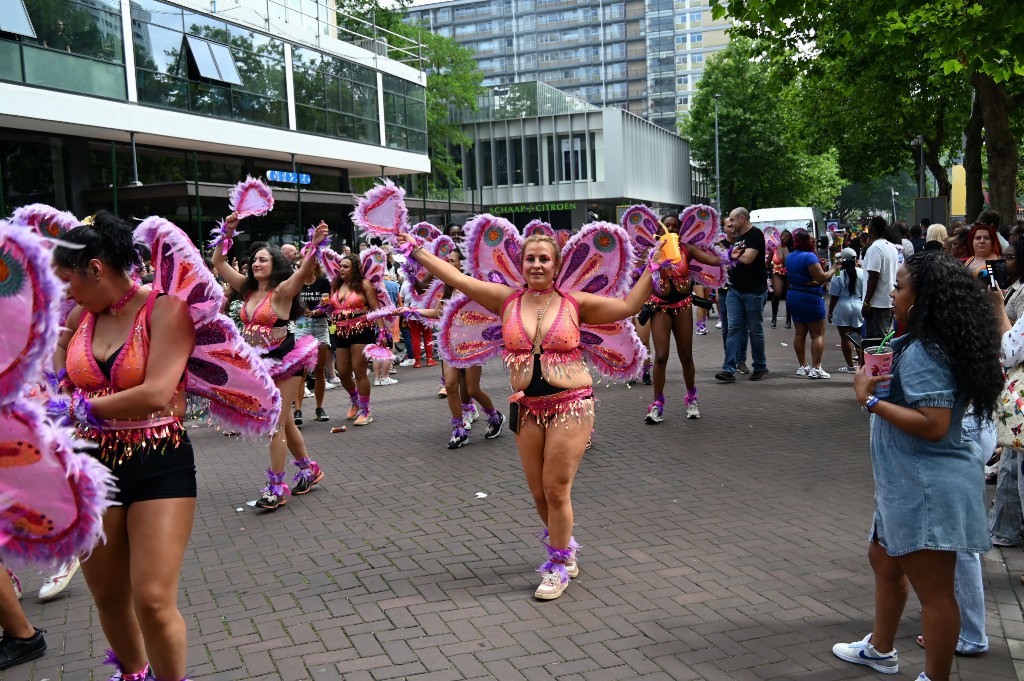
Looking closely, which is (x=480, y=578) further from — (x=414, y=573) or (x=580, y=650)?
(x=580, y=650)

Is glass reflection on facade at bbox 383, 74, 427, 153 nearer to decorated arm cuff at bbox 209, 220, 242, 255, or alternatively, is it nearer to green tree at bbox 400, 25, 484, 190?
green tree at bbox 400, 25, 484, 190

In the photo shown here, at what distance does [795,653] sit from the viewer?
4.23 m

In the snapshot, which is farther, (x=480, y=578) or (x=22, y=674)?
(x=480, y=578)

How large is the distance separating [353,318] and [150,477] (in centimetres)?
700

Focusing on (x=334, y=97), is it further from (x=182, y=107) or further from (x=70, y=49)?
(x=70, y=49)

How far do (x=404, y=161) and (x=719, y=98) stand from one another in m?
34.6

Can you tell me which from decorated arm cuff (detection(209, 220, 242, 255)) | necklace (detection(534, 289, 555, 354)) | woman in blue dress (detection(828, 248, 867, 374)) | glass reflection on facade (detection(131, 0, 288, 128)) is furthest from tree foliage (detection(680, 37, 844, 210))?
necklace (detection(534, 289, 555, 354))

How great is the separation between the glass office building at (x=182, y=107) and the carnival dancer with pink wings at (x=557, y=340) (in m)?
12.5

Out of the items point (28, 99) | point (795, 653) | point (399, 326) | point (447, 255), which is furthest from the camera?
point (28, 99)

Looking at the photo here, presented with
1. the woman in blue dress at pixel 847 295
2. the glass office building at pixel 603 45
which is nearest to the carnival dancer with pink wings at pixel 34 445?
the woman in blue dress at pixel 847 295

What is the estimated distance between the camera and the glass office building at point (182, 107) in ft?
67.0

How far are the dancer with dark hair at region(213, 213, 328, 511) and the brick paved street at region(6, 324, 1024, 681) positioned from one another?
262 mm

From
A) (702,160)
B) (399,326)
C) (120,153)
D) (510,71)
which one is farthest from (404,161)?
(510,71)

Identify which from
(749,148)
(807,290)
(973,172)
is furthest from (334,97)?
(749,148)
